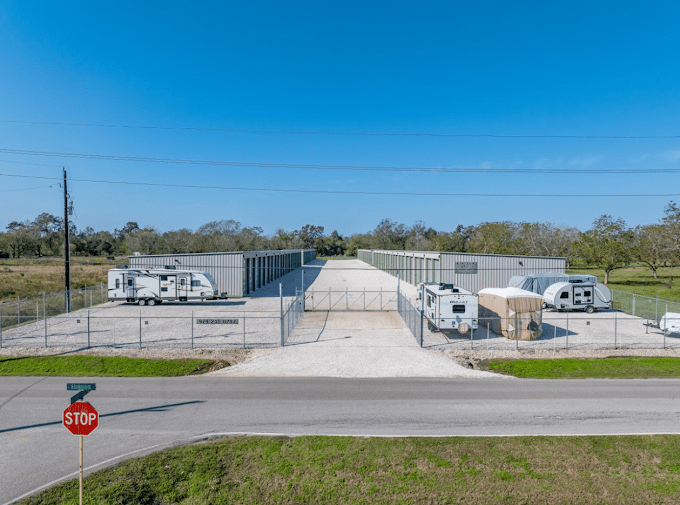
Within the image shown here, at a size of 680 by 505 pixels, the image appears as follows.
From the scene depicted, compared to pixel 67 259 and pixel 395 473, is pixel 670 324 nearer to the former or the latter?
pixel 395 473

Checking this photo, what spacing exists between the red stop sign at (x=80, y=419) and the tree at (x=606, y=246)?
64302 mm

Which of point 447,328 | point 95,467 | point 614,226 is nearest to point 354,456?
point 95,467

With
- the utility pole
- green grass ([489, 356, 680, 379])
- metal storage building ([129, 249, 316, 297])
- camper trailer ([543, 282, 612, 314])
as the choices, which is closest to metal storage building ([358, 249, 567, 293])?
camper trailer ([543, 282, 612, 314])

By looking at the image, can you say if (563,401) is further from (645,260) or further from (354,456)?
(645,260)

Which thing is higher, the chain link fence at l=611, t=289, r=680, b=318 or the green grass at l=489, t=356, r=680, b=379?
the chain link fence at l=611, t=289, r=680, b=318

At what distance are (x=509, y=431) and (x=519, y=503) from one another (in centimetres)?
332

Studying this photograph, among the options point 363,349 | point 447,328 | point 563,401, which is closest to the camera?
point 563,401

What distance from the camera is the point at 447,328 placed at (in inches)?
860

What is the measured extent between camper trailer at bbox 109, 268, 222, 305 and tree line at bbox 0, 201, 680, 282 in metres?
51.1

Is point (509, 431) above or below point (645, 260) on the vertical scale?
below

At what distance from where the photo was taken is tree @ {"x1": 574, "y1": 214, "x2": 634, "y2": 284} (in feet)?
184

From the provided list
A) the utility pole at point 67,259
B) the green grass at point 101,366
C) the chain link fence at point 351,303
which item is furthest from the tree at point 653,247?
the utility pole at point 67,259

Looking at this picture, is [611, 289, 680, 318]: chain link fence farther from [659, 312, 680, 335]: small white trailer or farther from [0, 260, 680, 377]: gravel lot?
[659, 312, 680, 335]: small white trailer

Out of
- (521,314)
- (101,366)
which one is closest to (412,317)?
(521,314)
